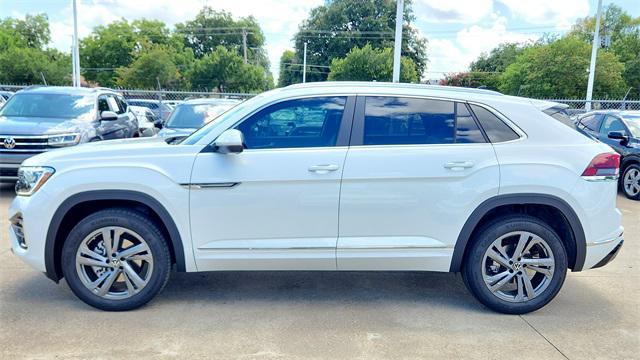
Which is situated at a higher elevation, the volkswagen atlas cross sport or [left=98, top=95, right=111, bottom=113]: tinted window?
[left=98, top=95, right=111, bottom=113]: tinted window

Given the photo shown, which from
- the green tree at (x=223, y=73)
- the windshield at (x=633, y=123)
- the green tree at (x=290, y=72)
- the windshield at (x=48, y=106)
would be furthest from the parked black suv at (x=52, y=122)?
the green tree at (x=290, y=72)

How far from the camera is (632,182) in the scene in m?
9.23

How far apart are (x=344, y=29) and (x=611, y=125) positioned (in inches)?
2053

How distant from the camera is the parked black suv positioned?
7.54 metres

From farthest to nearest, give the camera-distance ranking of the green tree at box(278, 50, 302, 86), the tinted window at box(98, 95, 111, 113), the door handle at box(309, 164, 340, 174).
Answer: the green tree at box(278, 50, 302, 86) < the tinted window at box(98, 95, 111, 113) < the door handle at box(309, 164, 340, 174)

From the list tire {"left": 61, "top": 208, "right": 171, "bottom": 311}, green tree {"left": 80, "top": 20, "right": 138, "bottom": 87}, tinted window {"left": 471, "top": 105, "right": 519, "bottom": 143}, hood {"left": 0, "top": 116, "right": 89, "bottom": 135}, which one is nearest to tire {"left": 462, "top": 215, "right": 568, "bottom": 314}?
tinted window {"left": 471, "top": 105, "right": 519, "bottom": 143}

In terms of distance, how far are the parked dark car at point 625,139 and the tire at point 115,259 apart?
8.39 meters

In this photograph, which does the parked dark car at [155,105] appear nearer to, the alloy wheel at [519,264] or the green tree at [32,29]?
the alloy wheel at [519,264]

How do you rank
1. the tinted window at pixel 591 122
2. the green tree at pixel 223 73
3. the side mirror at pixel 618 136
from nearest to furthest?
the side mirror at pixel 618 136
the tinted window at pixel 591 122
the green tree at pixel 223 73

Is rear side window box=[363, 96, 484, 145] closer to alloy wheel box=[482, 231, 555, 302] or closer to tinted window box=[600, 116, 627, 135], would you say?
alloy wheel box=[482, 231, 555, 302]

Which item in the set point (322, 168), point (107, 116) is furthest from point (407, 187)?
point (107, 116)

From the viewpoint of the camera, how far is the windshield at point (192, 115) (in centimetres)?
909

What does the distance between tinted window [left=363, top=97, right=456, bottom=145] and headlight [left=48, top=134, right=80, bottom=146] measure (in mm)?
6078

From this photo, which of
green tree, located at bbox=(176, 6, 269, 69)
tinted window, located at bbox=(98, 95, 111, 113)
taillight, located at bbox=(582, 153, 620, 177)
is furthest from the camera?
green tree, located at bbox=(176, 6, 269, 69)
